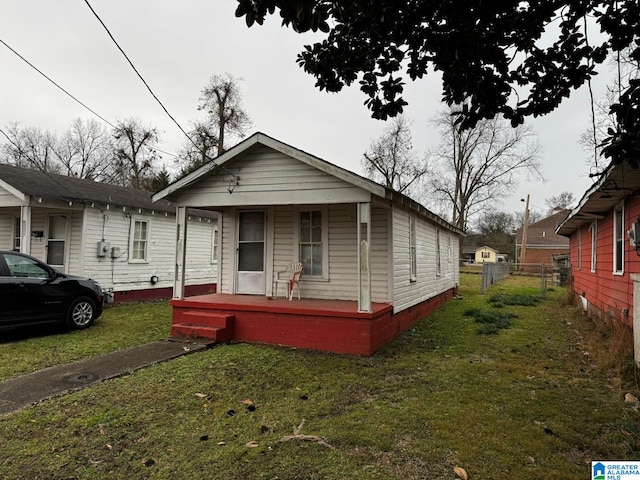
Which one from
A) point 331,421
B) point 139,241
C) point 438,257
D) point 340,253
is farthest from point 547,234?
point 331,421

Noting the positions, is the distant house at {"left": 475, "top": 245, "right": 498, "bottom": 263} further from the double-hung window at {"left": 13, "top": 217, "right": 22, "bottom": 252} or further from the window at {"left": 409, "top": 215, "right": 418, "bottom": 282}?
the double-hung window at {"left": 13, "top": 217, "right": 22, "bottom": 252}

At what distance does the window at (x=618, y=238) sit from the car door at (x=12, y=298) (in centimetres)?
1105

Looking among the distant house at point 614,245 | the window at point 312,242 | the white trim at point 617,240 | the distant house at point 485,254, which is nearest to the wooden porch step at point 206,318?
the window at point 312,242

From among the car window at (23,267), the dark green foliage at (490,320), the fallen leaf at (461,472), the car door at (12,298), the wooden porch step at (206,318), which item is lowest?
the fallen leaf at (461,472)

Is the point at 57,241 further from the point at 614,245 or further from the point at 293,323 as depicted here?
the point at 614,245

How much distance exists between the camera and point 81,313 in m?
8.10

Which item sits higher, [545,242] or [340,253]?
[545,242]

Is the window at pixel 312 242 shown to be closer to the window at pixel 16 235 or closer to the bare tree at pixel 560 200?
the window at pixel 16 235

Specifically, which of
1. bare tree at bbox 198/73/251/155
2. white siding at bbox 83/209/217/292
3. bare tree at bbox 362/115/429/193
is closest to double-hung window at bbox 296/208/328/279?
white siding at bbox 83/209/217/292

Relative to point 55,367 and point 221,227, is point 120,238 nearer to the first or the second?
point 221,227

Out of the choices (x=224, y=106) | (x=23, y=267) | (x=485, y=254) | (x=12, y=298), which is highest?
(x=224, y=106)

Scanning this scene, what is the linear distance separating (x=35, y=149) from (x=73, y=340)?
29.4 m

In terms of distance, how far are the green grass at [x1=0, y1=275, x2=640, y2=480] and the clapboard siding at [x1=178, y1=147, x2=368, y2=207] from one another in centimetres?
277

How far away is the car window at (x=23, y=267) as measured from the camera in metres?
7.15
